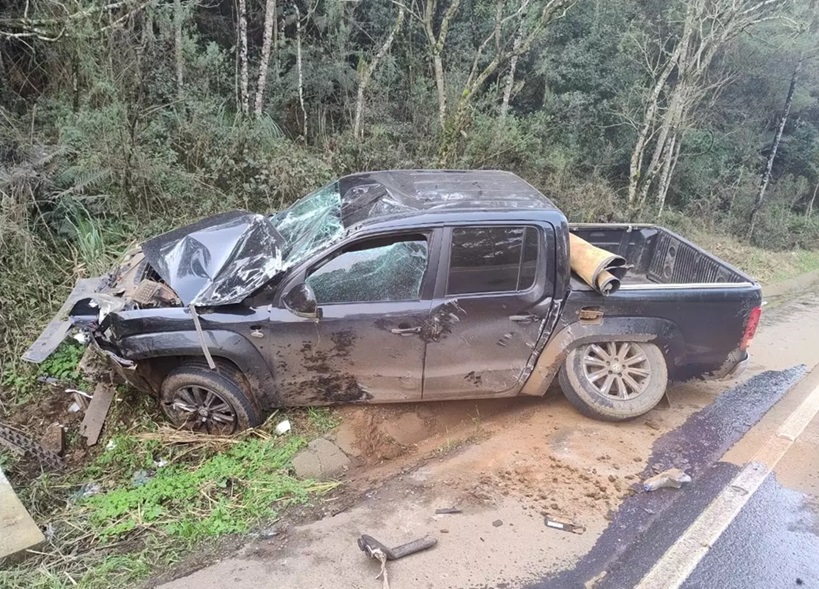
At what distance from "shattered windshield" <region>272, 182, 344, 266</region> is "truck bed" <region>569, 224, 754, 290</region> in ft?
8.00

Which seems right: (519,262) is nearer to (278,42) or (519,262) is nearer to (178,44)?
(178,44)

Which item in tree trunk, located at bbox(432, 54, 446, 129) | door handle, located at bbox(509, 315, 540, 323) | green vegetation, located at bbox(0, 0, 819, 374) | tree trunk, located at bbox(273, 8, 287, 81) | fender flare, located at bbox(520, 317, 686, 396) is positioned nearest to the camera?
door handle, located at bbox(509, 315, 540, 323)

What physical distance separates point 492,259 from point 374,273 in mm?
867

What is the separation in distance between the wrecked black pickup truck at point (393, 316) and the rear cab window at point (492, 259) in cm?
1

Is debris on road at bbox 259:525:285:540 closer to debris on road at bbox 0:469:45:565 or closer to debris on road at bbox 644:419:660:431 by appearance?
Result: debris on road at bbox 0:469:45:565

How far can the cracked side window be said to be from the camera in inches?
149

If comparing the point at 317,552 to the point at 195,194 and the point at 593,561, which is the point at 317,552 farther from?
the point at 195,194

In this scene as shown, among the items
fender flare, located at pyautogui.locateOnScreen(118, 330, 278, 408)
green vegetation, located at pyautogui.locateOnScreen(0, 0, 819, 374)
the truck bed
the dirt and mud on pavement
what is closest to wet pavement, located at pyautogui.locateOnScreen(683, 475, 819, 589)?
the dirt and mud on pavement

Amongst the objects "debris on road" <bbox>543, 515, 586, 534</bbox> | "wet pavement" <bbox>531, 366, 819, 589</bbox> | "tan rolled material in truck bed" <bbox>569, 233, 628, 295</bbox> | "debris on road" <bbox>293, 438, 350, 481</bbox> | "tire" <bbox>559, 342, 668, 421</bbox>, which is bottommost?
"debris on road" <bbox>293, 438, 350, 481</bbox>

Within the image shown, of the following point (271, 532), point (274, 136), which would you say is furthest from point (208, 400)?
Result: point (274, 136)

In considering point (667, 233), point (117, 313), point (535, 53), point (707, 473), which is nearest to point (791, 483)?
point (707, 473)

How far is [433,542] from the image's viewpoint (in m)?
3.11

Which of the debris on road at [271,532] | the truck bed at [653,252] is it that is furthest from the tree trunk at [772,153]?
the debris on road at [271,532]

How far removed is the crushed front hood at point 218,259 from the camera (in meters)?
3.75
